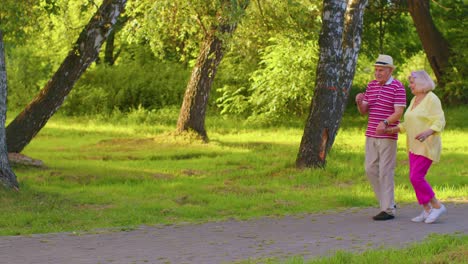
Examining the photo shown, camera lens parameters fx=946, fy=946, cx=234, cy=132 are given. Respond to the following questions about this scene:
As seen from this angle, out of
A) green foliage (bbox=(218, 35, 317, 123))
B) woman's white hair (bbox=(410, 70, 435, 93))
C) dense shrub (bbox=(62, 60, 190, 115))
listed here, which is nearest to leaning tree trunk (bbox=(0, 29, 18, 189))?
woman's white hair (bbox=(410, 70, 435, 93))

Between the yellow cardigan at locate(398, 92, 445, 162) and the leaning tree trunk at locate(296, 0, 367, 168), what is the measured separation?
22.0 feet

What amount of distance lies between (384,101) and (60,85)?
911 cm

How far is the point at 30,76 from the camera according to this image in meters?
45.4

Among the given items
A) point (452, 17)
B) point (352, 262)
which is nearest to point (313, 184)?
point (352, 262)

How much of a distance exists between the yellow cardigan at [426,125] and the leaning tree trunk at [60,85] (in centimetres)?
900

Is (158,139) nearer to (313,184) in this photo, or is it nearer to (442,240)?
(313,184)

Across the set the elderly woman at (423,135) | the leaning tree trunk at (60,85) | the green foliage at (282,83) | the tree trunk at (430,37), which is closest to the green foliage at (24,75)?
the green foliage at (282,83)

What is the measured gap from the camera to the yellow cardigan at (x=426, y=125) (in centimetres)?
1100

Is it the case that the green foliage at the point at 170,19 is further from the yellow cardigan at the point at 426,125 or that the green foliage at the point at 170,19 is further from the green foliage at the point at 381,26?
the green foliage at the point at 381,26

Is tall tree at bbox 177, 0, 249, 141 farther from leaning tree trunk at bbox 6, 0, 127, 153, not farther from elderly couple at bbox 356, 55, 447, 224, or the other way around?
elderly couple at bbox 356, 55, 447, 224

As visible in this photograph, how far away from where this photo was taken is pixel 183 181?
1709 centimetres

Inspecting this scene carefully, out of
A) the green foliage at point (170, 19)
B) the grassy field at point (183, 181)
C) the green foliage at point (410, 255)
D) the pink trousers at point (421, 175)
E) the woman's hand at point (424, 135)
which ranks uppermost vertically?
the green foliage at point (170, 19)

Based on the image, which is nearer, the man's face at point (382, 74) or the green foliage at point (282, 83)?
the man's face at point (382, 74)

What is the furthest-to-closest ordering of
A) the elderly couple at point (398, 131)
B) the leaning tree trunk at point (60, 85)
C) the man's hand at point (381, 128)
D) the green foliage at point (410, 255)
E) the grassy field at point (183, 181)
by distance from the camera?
the leaning tree trunk at point (60, 85), the grassy field at point (183, 181), the man's hand at point (381, 128), the elderly couple at point (398, 131), the green foliage at point (410, 255)
